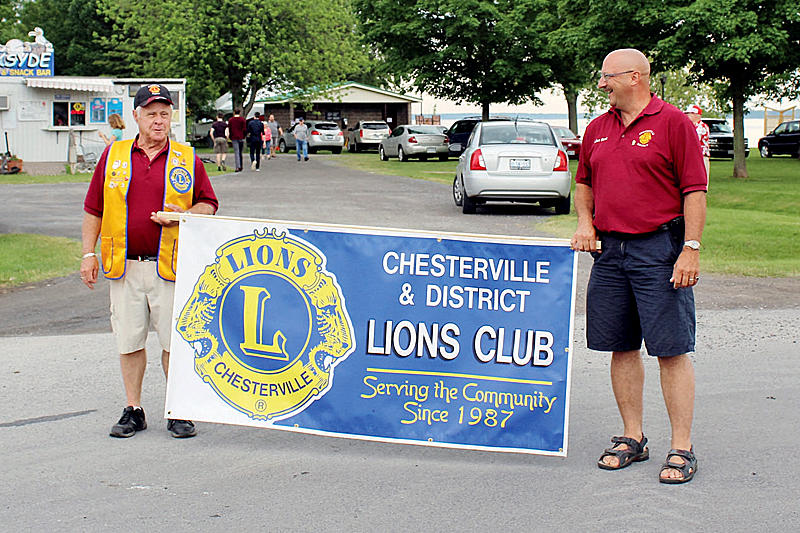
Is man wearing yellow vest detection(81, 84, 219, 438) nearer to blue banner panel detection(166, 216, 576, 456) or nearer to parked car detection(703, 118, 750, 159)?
blue banner panel detection(166, 216, 576, 456)

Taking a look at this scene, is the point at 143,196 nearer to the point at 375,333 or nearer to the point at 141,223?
the point at 141,223

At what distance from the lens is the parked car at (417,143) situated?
3859 centimetres

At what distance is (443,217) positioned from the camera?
55.2ft

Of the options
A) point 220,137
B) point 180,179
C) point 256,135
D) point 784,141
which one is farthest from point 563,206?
point 784,141

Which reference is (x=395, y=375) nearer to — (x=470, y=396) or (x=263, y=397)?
(x=470, y=396)

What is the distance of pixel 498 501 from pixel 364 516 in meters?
0.62

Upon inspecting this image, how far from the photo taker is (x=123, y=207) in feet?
17.1

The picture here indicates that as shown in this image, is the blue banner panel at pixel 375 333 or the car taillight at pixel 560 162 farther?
the car taillight at pixel 560 162

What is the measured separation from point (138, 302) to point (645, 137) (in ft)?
9.24

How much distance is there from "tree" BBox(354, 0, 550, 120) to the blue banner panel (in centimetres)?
3876

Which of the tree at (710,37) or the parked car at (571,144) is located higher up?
the tree at (710,37)

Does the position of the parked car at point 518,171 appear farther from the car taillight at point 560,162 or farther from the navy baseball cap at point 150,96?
the navy baseball cap at point 150,96

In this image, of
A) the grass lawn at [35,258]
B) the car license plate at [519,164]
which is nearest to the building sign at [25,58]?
the grass lawn at [35,258]

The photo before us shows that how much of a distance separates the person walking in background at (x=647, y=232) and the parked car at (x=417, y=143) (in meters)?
34.0
